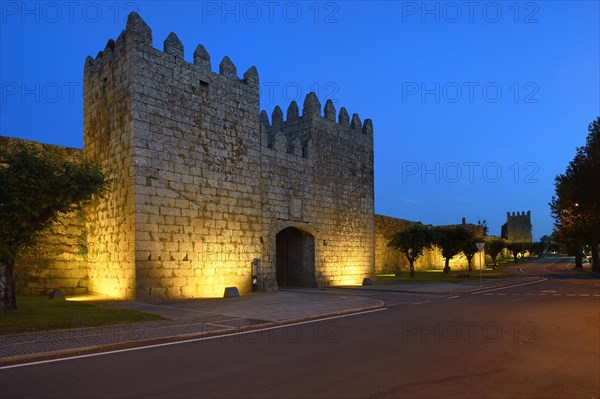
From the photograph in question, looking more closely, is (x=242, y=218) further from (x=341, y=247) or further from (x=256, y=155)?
(x=341, y=247)

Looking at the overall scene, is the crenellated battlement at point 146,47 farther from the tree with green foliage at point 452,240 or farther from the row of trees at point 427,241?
the tree with green foliage at point 452,240

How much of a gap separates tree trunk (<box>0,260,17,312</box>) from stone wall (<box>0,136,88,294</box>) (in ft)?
13.0

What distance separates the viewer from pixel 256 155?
21266mm

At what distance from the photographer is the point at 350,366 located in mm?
6898

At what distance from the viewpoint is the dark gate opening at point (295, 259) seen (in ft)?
81.6

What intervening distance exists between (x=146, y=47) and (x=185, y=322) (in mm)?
10772

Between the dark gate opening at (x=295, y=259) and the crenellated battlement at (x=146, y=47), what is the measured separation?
28.1 feet

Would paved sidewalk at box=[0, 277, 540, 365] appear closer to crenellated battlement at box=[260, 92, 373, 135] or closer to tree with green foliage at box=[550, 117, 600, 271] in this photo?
crenellated battlement at box=[260, 92, 373, 135]

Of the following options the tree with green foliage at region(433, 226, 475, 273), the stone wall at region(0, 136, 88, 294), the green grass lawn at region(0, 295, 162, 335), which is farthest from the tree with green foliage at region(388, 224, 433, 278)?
the green grass lawn at region(0, 295, 162, 335)

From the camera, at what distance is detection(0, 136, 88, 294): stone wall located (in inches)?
647

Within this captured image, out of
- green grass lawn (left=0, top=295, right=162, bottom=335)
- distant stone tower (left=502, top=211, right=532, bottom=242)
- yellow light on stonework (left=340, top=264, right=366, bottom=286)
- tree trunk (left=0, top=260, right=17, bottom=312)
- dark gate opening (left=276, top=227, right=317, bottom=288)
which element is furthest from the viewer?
distant stone tower (left=502, top=211, right=532, bottom=242)

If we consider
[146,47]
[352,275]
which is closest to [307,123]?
[352,275]

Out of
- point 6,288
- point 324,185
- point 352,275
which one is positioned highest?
point 324,185

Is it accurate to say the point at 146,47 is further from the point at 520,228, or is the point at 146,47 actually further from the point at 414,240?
the point at 520,228
